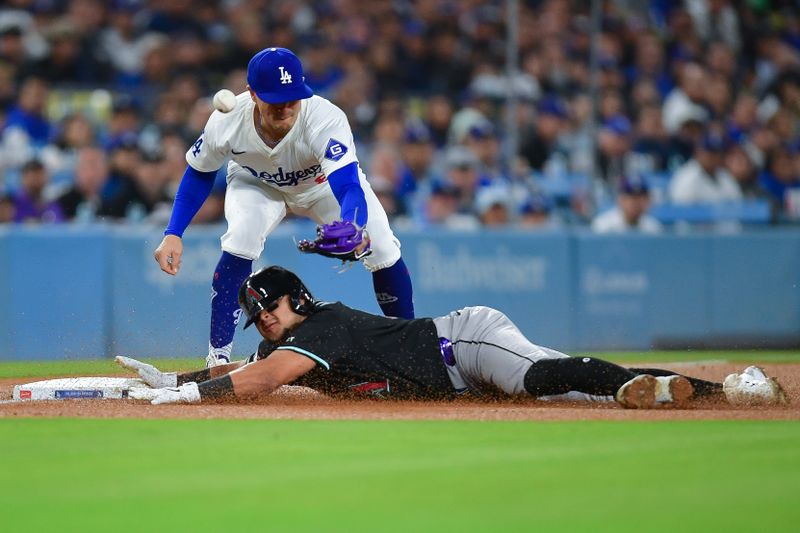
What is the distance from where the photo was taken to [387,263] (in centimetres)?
816

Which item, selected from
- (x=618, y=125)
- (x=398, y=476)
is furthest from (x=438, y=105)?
(x=398, y=476)

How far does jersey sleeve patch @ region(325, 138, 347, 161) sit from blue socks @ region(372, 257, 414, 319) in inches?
38.4

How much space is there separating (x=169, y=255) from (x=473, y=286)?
5.56m

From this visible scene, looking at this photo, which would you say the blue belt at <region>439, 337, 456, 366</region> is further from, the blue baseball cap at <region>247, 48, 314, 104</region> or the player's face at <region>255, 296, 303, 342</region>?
the blue baseball cap at <region>247, 48, 314, 104</region>

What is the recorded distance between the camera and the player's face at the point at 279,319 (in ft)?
22.1

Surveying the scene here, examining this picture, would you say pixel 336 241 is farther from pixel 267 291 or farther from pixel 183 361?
pixel 183 361

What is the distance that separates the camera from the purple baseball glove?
270 inches

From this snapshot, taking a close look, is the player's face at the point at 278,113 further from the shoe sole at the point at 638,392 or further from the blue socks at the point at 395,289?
the shoe sole at the point at 638,392

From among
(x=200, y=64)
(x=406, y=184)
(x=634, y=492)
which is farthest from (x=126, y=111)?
(x=634, y=492)

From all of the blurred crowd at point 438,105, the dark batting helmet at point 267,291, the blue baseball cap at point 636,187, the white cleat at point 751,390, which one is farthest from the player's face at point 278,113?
the blue baseball cap at point 636,187

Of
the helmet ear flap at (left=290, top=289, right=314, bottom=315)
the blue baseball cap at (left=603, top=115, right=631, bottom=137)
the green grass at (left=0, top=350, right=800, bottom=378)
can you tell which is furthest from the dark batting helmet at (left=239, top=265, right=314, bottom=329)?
the blue baseball cap at (left=603, top=115, right=631, bottom=137)

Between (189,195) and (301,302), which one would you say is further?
(189,195)

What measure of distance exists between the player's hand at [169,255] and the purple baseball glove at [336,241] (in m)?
1.15

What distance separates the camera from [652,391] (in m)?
6.45
